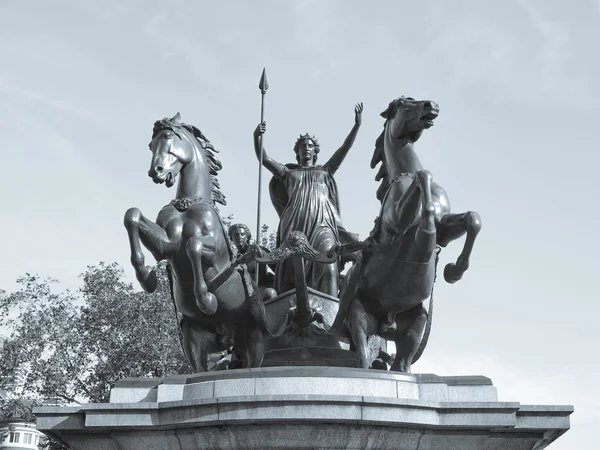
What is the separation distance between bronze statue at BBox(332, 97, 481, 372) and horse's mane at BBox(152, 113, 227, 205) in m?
2.19

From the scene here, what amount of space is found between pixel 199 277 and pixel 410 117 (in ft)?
10.9

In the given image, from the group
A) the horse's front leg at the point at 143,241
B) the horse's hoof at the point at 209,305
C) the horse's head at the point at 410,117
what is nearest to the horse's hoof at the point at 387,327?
the horse's hoof at the point at 209,305

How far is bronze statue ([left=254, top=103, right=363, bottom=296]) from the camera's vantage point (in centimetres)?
1293

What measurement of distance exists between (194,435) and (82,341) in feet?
66.9

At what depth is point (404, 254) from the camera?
10805 mm

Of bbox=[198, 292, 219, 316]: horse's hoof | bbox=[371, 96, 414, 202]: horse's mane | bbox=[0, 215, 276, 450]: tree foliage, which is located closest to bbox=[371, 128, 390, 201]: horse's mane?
bbox=[371, 96, 414, 202]: horse's mane

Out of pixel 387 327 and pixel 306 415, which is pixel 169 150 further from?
pixel 306 415

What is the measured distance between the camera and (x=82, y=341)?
94.0 feet

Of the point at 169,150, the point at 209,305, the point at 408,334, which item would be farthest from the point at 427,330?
the point at 169,150

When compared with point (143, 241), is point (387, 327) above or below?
below

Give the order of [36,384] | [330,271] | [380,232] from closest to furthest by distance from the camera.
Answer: [380,232], [330,271], [36,384]

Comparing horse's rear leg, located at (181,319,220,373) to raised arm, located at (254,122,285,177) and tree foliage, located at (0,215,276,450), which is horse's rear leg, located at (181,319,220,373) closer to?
raised arm, located at (254,122,285,177)

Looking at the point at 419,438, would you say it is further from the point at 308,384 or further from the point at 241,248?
the point at 241,248

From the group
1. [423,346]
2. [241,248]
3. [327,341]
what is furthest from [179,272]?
[423,346]
